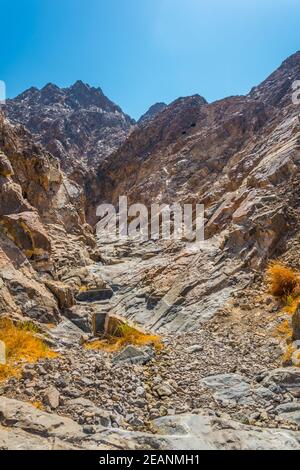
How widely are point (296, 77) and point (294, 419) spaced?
2235 inches

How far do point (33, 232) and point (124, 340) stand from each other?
7950mm

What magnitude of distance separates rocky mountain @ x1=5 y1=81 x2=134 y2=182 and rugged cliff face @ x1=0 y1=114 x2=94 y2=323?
35.1m

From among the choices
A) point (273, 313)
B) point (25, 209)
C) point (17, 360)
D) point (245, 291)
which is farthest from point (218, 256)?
point (17, 360)

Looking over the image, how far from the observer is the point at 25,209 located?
17438mm

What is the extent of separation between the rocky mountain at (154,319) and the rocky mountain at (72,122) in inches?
1485

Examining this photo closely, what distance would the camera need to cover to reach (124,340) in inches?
420

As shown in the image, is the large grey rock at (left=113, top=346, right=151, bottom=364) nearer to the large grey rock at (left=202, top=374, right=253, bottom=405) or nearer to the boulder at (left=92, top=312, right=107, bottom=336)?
the large grey rock at (left=202, top=374, right=253, bottom=405)

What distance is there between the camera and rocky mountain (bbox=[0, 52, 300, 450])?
5340 millimetres

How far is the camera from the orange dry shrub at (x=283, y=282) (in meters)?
11.4

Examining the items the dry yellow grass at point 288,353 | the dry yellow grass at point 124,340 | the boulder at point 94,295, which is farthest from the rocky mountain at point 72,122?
the dry yellow grass at point 288,353

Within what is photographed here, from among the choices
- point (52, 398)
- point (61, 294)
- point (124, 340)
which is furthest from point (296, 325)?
point (61, 294)

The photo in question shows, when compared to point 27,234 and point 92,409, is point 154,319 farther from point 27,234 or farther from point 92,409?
point 92,409

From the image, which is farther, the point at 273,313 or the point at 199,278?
the point at 199,278

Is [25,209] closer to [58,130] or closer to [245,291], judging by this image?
[245,291]
